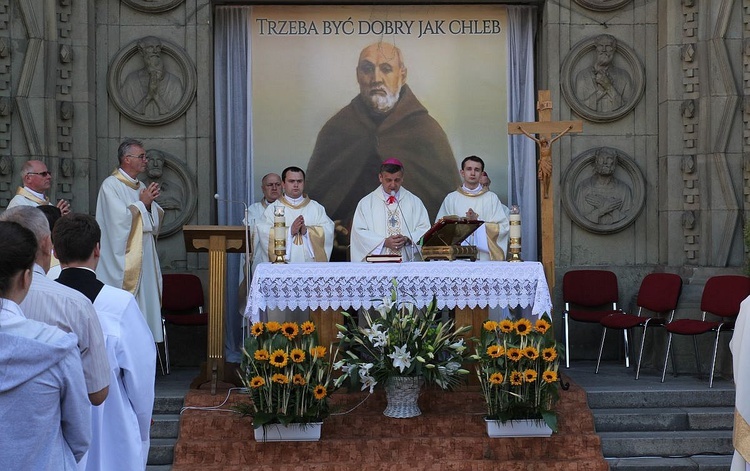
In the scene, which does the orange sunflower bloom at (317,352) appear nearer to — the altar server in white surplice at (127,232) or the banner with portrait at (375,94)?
the altar server in white surplice at (127,232)

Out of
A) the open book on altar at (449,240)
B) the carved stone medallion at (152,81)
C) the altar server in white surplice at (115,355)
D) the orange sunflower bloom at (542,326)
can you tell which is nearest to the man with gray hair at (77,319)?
the altar server in white surplice at (115,355)

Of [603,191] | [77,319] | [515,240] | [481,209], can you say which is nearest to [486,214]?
[481,209]

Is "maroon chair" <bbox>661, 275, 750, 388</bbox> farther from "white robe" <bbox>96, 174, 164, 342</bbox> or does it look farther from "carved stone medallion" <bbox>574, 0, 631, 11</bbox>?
"white robe" <bbox>96, 174, 164, 342</bbox>

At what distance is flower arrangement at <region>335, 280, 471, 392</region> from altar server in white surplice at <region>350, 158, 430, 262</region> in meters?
1.60

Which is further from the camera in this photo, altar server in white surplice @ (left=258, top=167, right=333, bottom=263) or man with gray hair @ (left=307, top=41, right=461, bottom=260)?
A: man with gray hair @ (left=307, top=41, right=461, bottom=260)

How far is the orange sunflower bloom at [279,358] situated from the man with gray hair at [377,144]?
4.05m

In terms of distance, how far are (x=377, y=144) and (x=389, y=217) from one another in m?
1.88

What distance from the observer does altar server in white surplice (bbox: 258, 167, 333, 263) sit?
8828 millimetres

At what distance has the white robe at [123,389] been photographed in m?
4.11

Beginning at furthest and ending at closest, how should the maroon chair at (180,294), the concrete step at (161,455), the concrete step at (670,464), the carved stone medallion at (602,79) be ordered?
the carved stone medallion at (602,79) < the maroon chair at (180,294) < the concrete step at (161,455) < the concrete step at (670,464)

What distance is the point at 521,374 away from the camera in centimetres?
666

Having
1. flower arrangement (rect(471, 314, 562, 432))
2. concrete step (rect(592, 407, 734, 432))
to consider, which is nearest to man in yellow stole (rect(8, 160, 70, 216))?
flower arrangement (rect(471, 314, 562, 432))

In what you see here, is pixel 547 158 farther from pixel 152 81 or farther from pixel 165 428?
pixel 152 81

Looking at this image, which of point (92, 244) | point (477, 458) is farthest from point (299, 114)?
point (92, 244)
